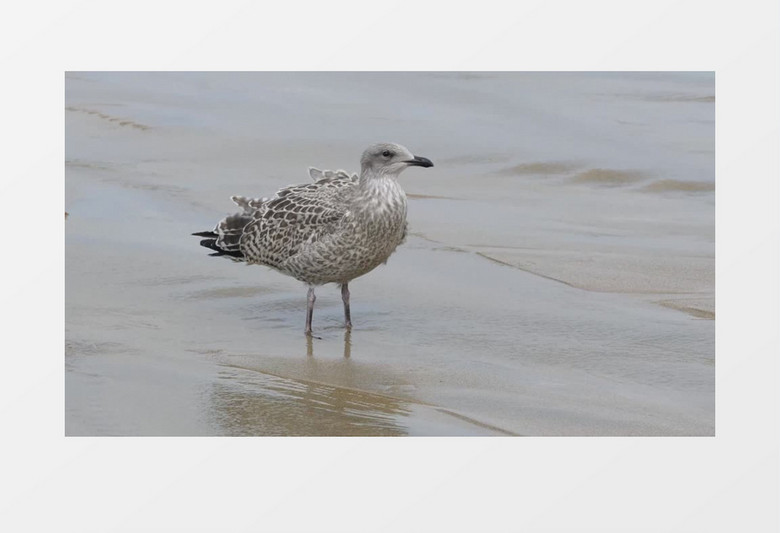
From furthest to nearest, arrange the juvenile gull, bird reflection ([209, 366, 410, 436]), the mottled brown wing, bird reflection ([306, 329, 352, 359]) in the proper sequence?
the mottled brown wing
the juvenile gull
bird reflection ([306, 329, 352, 359])
bird reflection ([209, 366, 410, 436])

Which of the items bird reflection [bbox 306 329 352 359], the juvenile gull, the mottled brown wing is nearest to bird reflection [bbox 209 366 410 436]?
bird reflection [bbox 306 329 352 359]

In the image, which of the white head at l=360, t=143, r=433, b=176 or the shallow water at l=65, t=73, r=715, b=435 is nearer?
the shallow water at l=65, t=73, r=715, b=435

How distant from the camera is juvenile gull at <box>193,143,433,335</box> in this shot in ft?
24.2

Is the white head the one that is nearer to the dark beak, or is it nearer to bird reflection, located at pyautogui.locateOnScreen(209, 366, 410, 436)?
the dark beak

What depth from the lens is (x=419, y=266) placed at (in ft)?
28.6

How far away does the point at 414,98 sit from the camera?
11.5m

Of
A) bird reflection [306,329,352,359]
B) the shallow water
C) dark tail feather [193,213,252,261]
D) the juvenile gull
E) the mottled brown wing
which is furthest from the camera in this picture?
dark tail feather [193,213,252,261]

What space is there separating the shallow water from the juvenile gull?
0.38 meters

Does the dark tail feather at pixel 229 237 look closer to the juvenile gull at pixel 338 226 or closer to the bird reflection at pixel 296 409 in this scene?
the juvenile gull at pixel 338 226

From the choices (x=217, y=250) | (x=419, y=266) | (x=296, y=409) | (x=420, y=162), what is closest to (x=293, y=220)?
(x=217, y=250)

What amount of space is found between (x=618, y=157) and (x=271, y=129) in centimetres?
308

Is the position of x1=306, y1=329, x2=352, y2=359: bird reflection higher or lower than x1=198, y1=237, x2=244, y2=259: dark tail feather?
lower

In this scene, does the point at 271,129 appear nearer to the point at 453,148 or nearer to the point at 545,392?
the point at 453,148
